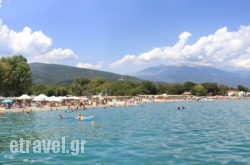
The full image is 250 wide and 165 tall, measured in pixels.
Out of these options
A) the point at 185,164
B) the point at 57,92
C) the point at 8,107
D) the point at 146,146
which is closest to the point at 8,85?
the point at 8,107

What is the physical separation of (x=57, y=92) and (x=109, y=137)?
417 ft

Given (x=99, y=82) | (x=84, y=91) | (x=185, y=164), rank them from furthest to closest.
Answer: (x=99, y=82) < (x=84, y=91) < (x=185, y=164)

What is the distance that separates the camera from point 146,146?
24.0 metres

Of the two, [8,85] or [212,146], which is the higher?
[8,85]

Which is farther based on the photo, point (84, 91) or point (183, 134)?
point (84, 91)

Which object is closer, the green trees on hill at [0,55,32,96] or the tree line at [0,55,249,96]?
the green trees on hill at [0,55,32,96]

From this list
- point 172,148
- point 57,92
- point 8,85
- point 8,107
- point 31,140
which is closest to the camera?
point 172,148

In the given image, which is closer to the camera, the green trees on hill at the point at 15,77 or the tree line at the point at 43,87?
the green trees on hill at the point at 15,77

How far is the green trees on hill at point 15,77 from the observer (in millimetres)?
89875

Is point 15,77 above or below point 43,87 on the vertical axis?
below

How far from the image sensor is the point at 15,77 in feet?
310

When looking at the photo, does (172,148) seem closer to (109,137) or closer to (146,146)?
(146,146)

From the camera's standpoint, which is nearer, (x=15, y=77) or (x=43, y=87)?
(x=15, y=77)

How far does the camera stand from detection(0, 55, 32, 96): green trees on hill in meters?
89.9
